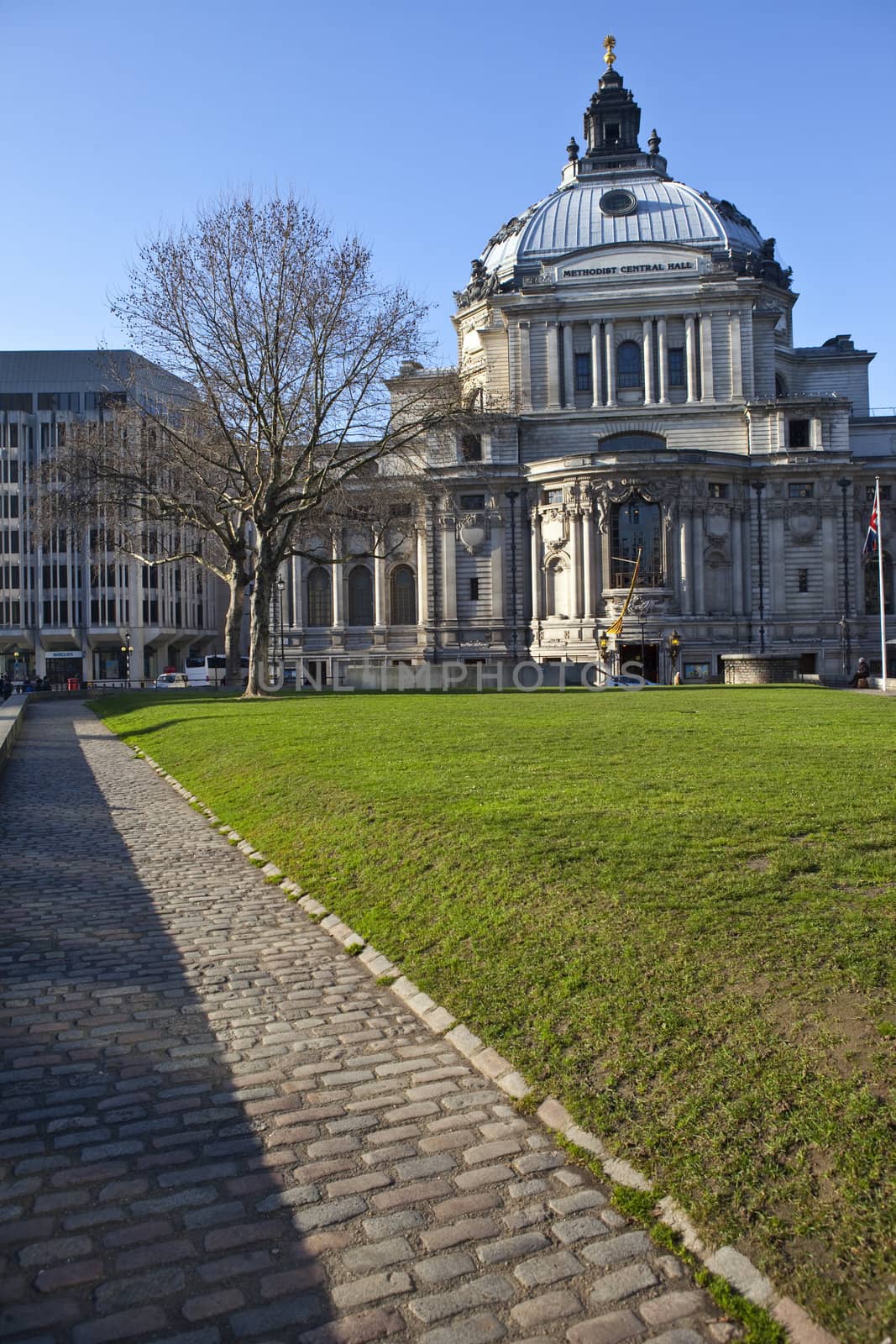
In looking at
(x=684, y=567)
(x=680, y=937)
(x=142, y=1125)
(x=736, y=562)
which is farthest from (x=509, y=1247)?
(x=736, y=562)

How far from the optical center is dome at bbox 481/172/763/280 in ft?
247

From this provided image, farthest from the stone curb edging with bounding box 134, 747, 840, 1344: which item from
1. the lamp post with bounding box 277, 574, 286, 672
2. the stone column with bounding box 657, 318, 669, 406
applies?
the stone column with bounding box 657, 318, 669, 406

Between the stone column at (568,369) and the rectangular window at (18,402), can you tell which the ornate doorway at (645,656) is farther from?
the rectangular window at (18,402)

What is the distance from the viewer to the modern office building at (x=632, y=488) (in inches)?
2596

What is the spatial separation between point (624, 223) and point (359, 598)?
111 ft

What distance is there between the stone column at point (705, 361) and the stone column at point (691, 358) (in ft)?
1.29

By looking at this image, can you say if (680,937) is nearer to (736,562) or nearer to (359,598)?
(736,562)

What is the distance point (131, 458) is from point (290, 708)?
16.8m

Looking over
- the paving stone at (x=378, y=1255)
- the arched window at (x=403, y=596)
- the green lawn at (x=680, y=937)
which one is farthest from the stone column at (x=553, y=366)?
the paving stone at (x=378, y=1255)

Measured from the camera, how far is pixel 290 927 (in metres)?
10.3

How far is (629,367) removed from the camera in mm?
72625

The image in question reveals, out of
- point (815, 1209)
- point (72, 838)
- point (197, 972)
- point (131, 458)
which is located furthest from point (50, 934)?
point (131, 458)

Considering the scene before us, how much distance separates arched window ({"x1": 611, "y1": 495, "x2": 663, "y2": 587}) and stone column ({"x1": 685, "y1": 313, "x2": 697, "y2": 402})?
1090 cm

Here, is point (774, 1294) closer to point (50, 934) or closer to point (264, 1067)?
point (264, 1067)
